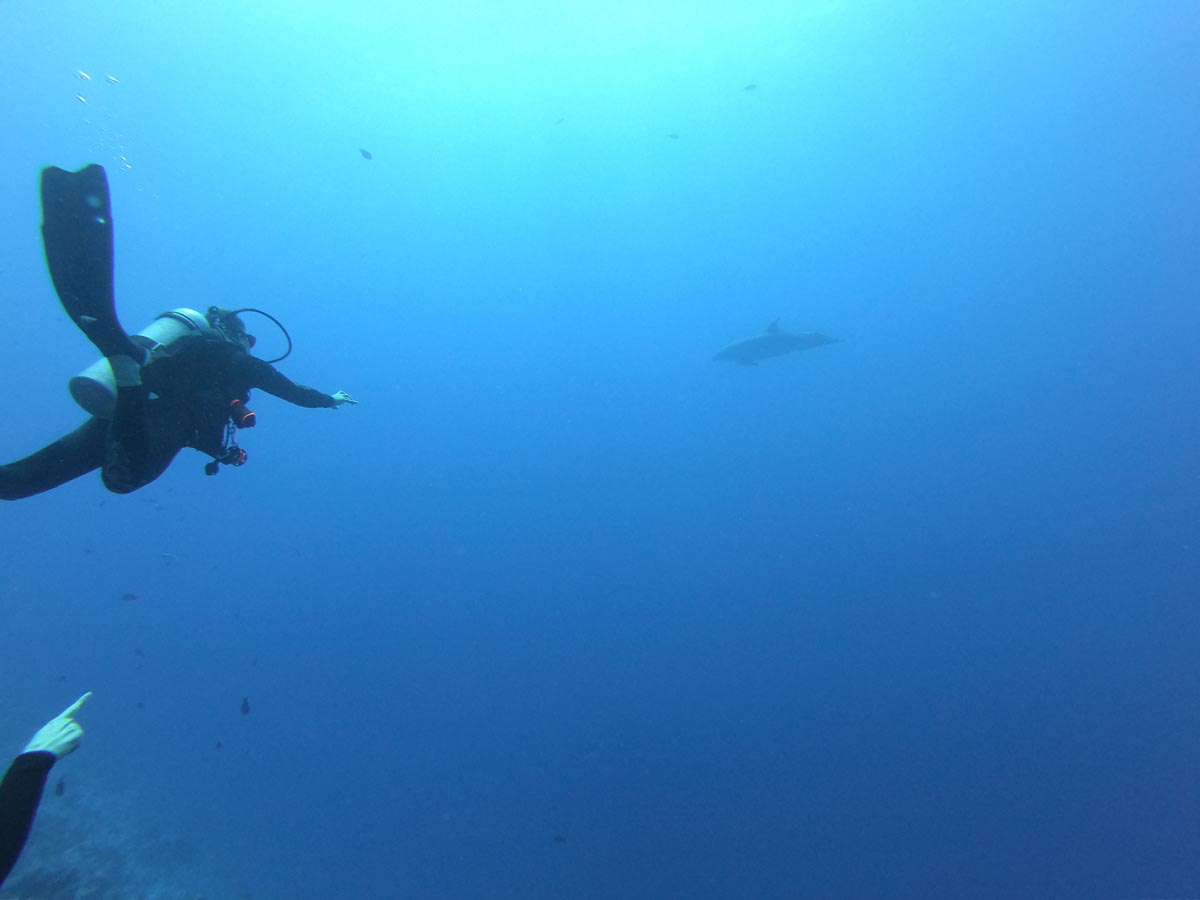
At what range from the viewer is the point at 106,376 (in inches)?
144

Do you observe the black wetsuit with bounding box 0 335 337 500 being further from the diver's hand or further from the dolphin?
the dolphin

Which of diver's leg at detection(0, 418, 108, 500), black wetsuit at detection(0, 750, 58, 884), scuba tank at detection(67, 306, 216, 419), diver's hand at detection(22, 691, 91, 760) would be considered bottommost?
black wetsuit at detection(0, 750, 58, 884)

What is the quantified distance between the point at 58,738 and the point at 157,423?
1847mm

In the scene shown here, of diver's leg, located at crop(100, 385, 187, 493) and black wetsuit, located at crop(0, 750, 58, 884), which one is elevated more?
diver's leg, located at crop(100, 385, 187, 493)

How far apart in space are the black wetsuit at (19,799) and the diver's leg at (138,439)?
141 cm

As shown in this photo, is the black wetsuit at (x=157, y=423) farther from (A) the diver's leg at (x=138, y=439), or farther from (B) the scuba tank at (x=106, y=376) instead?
(B) the scuba tank at (x=106, y=376)

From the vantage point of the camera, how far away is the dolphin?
1445cm

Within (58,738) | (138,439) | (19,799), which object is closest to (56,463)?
(138,439)

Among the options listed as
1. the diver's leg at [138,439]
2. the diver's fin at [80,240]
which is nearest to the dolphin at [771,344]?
the diver's leg at [138,439]

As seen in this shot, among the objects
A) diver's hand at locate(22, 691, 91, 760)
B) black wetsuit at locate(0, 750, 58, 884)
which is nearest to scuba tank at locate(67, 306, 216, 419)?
diver's hand at locate(22, 691, 91, 760)

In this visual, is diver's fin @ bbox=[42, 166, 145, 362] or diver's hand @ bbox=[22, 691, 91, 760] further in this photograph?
diver's fin @ bbox=[42, 166, 145, 362]

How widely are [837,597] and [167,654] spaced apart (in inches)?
1031

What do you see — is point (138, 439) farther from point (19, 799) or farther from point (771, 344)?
point (771, 344)

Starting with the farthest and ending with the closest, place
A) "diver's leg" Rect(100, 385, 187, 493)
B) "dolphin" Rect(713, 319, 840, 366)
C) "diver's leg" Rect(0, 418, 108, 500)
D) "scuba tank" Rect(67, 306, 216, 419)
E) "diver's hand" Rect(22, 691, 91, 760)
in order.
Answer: "dolphin" Rect(713, 319, 840, 366), "diver's leg" Rect(0, 418, 108, 500), "scuba tank" Rect(67, 306, 216, 419), "diver's leg" Rect(100, 385, 187, 493), "diver's hand" Rect(22, 691, 91, 760)
